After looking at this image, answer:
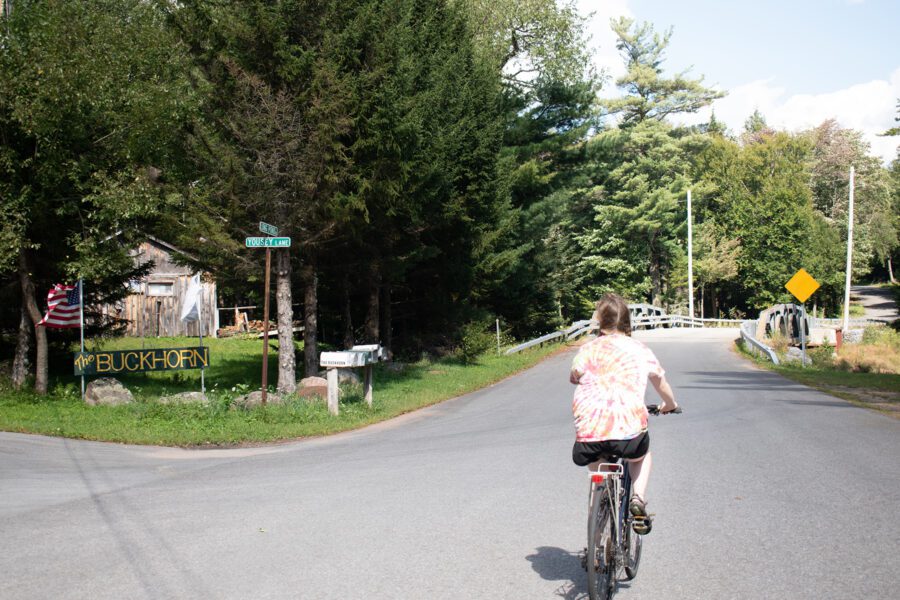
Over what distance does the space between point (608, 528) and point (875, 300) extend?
95680mm

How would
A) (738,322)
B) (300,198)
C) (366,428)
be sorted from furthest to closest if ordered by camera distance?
(738,322), (300,198), (366,428)

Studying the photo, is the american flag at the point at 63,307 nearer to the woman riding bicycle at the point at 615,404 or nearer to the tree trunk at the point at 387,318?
the tree trunk at the point at 387,318

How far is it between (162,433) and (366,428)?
10.9ft

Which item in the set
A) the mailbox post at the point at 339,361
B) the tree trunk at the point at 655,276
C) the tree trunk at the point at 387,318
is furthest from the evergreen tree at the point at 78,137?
the tree trunk at the point at 655,276

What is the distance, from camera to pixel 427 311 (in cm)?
3053

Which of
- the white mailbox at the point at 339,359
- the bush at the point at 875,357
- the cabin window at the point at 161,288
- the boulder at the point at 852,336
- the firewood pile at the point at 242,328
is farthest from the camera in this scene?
the boulder at the point at 852,336

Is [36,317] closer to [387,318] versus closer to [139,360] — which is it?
[139,360]

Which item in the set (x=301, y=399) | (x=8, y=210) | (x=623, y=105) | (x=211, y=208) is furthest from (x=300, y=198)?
(x=623, y=105)

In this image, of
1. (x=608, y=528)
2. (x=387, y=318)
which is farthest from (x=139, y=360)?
(x=608, y=528)

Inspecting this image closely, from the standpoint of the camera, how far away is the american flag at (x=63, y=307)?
63.4ft

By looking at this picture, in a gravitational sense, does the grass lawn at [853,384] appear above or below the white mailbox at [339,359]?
below

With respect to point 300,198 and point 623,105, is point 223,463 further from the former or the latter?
point 623,105

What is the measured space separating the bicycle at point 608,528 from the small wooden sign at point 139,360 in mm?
14576

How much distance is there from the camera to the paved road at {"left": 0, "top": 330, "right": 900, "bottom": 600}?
5.80m
